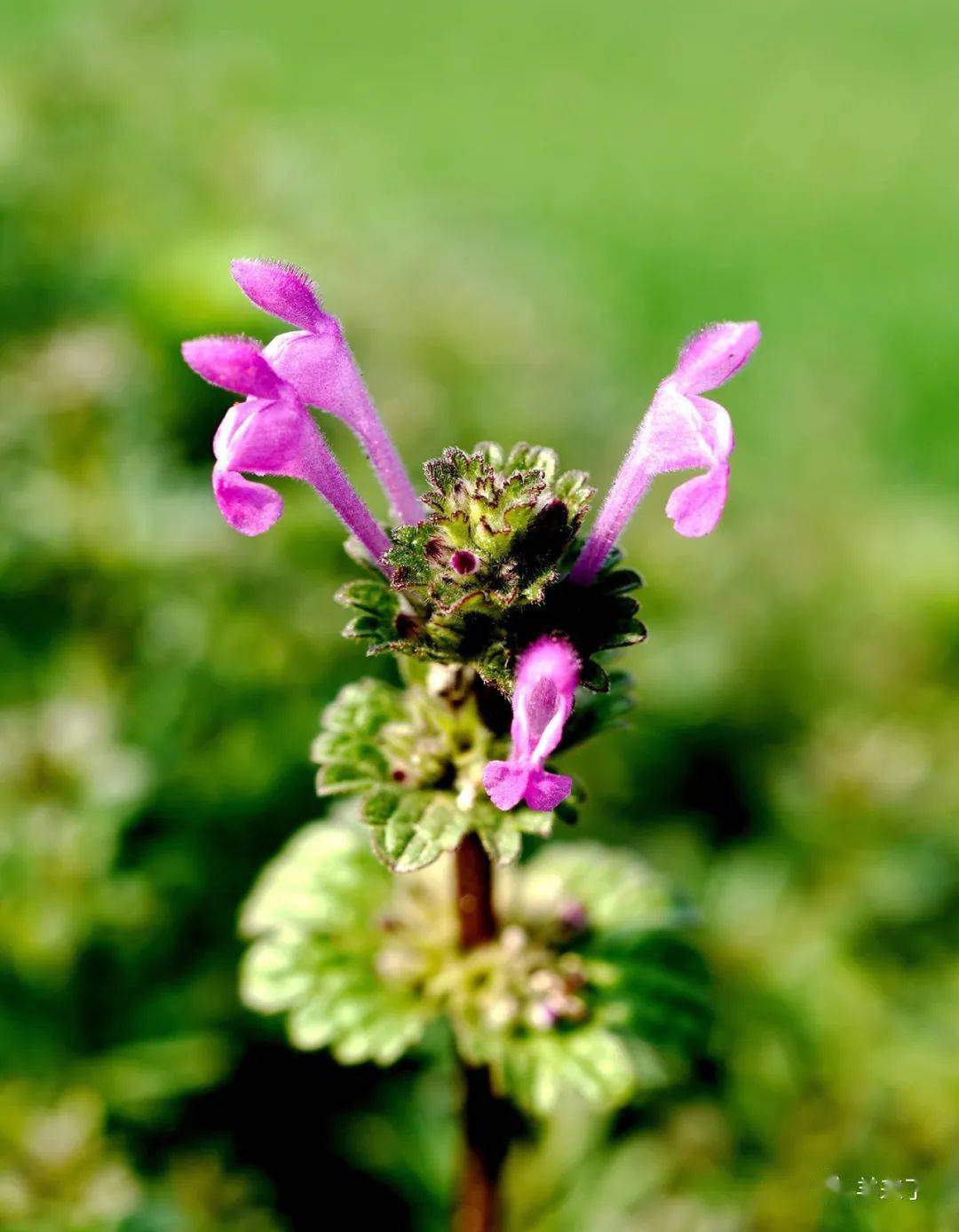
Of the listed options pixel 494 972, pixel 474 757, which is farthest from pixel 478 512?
pixel 494 972

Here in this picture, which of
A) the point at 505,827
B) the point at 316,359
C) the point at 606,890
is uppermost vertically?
the point at 316,359

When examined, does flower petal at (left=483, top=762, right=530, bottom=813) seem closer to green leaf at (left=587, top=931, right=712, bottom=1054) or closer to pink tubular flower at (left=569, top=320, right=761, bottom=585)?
pink tubular flower at (left=569, top=320, right=761, bottom=585)

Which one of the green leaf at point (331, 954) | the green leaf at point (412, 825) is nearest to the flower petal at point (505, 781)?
the green leaf at point (412, 825)

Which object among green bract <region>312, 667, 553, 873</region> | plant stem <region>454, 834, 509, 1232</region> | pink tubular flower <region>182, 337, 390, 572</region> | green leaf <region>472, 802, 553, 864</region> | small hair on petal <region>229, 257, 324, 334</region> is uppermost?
small hair on petal <region>229, 257, 324, 334</region>

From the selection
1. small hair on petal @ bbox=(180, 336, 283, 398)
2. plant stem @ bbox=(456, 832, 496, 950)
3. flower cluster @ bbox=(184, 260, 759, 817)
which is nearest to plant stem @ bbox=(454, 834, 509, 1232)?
plant stem @ bbox=(456, 832, 496, 950)

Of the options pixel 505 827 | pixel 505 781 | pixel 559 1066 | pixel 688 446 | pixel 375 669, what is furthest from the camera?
pixel 375 669

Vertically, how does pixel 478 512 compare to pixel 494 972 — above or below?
above

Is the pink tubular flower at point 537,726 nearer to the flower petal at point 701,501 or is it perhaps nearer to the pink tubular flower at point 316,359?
the flower petal at point 701,501

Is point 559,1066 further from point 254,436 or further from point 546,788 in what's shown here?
point 254,436
